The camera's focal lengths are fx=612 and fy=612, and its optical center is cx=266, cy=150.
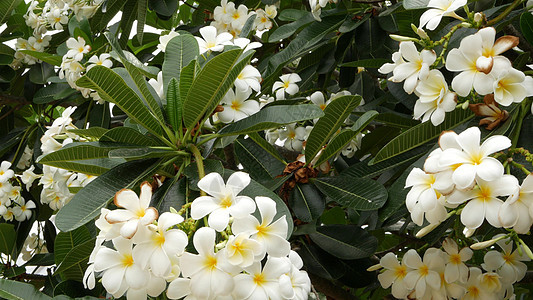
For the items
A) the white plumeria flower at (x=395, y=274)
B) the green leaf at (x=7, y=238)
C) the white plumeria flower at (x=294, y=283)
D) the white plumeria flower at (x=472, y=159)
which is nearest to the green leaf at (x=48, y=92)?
the green leaf at (x=7, y=238)

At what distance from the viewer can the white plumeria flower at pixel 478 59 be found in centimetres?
78

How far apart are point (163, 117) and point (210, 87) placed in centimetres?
11

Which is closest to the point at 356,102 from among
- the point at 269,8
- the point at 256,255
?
the point at 256,255

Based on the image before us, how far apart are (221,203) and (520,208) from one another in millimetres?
330

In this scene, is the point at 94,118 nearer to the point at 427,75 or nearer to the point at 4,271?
the point at 4,271

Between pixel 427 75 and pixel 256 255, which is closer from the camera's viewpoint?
pixel 256 255

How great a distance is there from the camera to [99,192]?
865 mm

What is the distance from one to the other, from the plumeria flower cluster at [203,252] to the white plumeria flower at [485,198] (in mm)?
206

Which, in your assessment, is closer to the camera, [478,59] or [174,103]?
[478,59]

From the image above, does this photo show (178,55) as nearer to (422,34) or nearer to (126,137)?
(126,137)

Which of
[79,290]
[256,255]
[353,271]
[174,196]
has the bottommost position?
[353,271]

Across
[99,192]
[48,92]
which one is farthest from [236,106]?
[48,92]

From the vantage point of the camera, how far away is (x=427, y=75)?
0.86 metres

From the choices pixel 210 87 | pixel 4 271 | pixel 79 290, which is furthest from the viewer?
pixel 4 271
